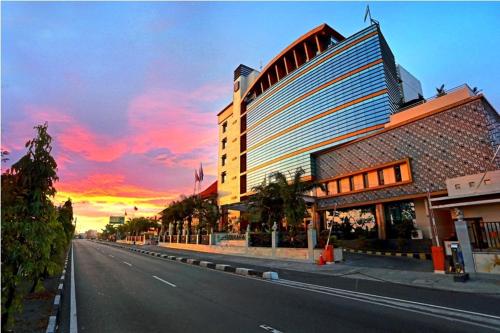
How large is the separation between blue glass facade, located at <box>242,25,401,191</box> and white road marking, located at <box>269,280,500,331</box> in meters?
25.9

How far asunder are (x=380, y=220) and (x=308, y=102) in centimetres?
1934

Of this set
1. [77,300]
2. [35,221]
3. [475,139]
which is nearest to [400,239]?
[475,139]

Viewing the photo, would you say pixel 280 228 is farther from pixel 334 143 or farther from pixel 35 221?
pixel 35 221

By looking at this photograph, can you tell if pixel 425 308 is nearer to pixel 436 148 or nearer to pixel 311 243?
pixel 311 243

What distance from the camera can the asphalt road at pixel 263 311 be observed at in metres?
5.77

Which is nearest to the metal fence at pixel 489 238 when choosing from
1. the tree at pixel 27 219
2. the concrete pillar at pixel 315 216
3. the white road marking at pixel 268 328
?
the white road marking at pixel 268 328

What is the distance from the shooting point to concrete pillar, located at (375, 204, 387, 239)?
29.3m

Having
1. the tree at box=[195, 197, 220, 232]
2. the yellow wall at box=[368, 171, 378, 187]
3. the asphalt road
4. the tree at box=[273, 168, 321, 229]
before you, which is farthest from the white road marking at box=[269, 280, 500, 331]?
the tree at box=[195, 197, 220, 232]

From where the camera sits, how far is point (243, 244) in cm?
2877

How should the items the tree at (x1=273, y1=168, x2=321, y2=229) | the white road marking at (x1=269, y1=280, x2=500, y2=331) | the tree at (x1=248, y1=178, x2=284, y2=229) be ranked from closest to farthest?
the white road marking at (x1=269, y1=280, x2=500, y2=331) < the tree at (x1=273, y1=168, x2=321, y2=229) < the tree at (x1=248, y1=178, x2=284, y2=229)

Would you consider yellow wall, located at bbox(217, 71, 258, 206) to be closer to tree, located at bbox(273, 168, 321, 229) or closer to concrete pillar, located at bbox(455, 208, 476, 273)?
tree, located at bbox(273, 168, 321, 229)

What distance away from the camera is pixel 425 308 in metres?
7.47

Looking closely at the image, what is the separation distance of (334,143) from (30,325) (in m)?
33.8

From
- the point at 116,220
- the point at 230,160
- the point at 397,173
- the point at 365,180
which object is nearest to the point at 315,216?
the point at 365,180
